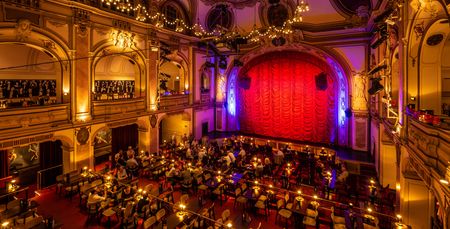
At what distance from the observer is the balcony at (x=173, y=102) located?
19.1 m

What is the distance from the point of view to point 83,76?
1371 centimetres

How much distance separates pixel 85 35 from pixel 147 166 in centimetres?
811

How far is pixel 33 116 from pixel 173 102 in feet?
32.2

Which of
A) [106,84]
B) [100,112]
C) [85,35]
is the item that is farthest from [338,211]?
[106,84]

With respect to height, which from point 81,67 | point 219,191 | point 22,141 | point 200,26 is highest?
point 200,26

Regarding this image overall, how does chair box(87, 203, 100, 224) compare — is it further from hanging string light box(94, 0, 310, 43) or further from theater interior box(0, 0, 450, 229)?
hanging string light box(94, 0, 310, 43)

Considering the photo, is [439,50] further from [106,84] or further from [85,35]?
[106,84]

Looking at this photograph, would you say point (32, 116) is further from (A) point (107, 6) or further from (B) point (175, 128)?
(B) point (175, 128)

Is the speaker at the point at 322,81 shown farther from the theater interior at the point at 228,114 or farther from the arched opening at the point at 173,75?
the arched opening at the point at 173,75

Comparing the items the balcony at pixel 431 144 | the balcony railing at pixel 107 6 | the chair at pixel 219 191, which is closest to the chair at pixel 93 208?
the chair at pixel 219 191

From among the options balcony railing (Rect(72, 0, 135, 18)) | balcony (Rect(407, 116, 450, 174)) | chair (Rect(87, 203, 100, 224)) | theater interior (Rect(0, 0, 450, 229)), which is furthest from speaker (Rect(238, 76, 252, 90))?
balcony (Rect(407, 116, 450, 174))

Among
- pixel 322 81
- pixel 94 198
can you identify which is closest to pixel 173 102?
pixel 94 198

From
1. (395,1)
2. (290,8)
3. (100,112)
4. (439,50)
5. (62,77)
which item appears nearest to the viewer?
(439,50)

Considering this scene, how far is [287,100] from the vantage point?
71.6 ft
